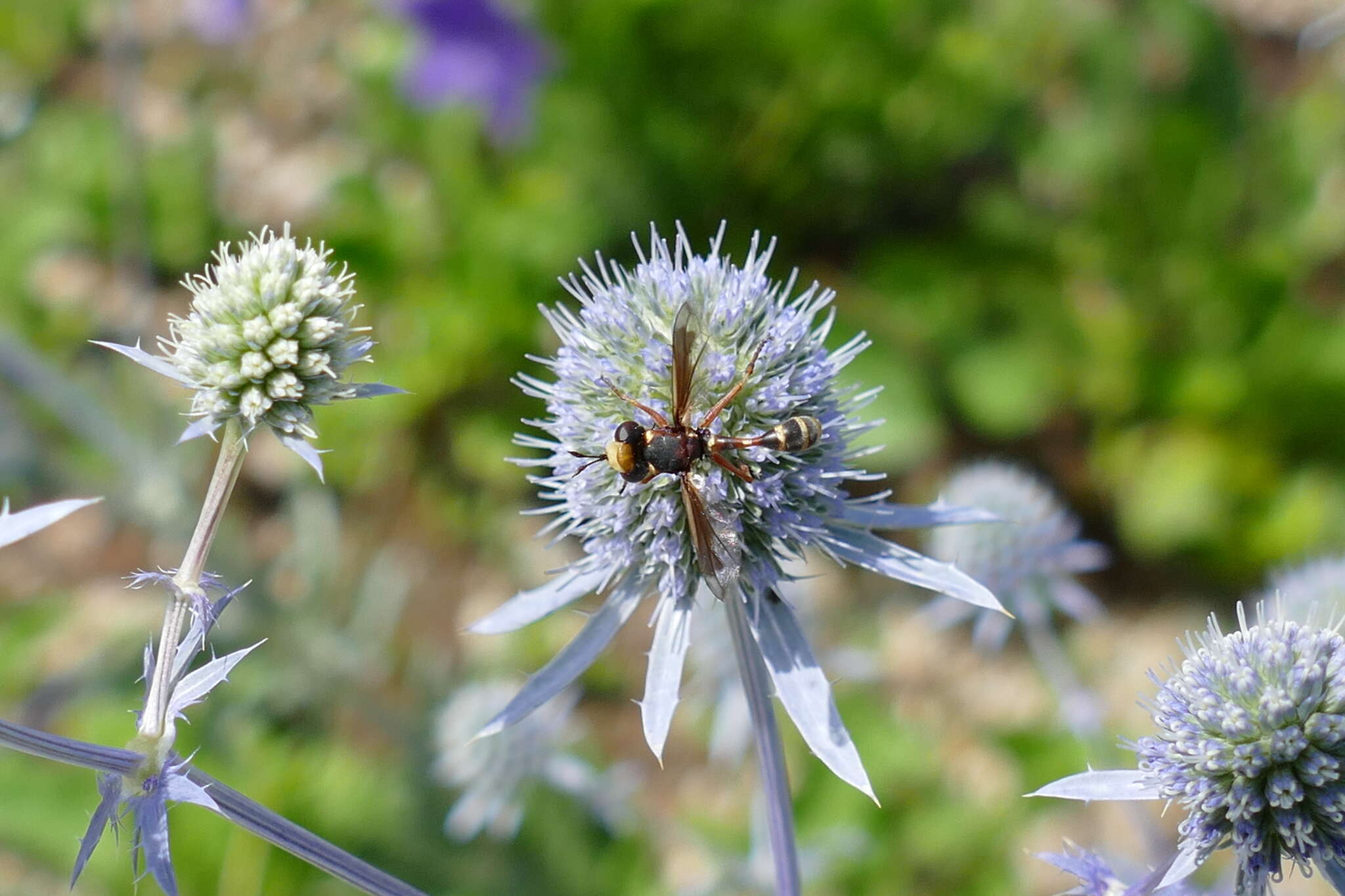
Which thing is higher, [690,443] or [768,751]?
[690,443]

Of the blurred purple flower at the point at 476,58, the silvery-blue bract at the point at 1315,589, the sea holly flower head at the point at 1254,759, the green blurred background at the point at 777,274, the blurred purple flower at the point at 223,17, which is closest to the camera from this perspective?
the sea holly flower head at the point at 1254,759

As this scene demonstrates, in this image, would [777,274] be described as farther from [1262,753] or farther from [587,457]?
[1262,753]

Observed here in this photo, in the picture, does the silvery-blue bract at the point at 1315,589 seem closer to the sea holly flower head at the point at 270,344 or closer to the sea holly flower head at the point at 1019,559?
the sea holly flower head at the point at 1019,559

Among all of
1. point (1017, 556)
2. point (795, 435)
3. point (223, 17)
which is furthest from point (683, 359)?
point (223, 17)

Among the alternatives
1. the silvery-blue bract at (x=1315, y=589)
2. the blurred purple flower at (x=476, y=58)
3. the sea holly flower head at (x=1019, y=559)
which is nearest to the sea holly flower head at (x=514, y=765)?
the sea holly flower head at (x=1019, y=559)

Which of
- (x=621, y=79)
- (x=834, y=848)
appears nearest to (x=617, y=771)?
(x=834, y=848)

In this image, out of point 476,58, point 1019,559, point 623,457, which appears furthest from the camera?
point 476,58

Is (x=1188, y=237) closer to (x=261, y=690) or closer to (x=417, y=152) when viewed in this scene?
(x=417, y=152)
